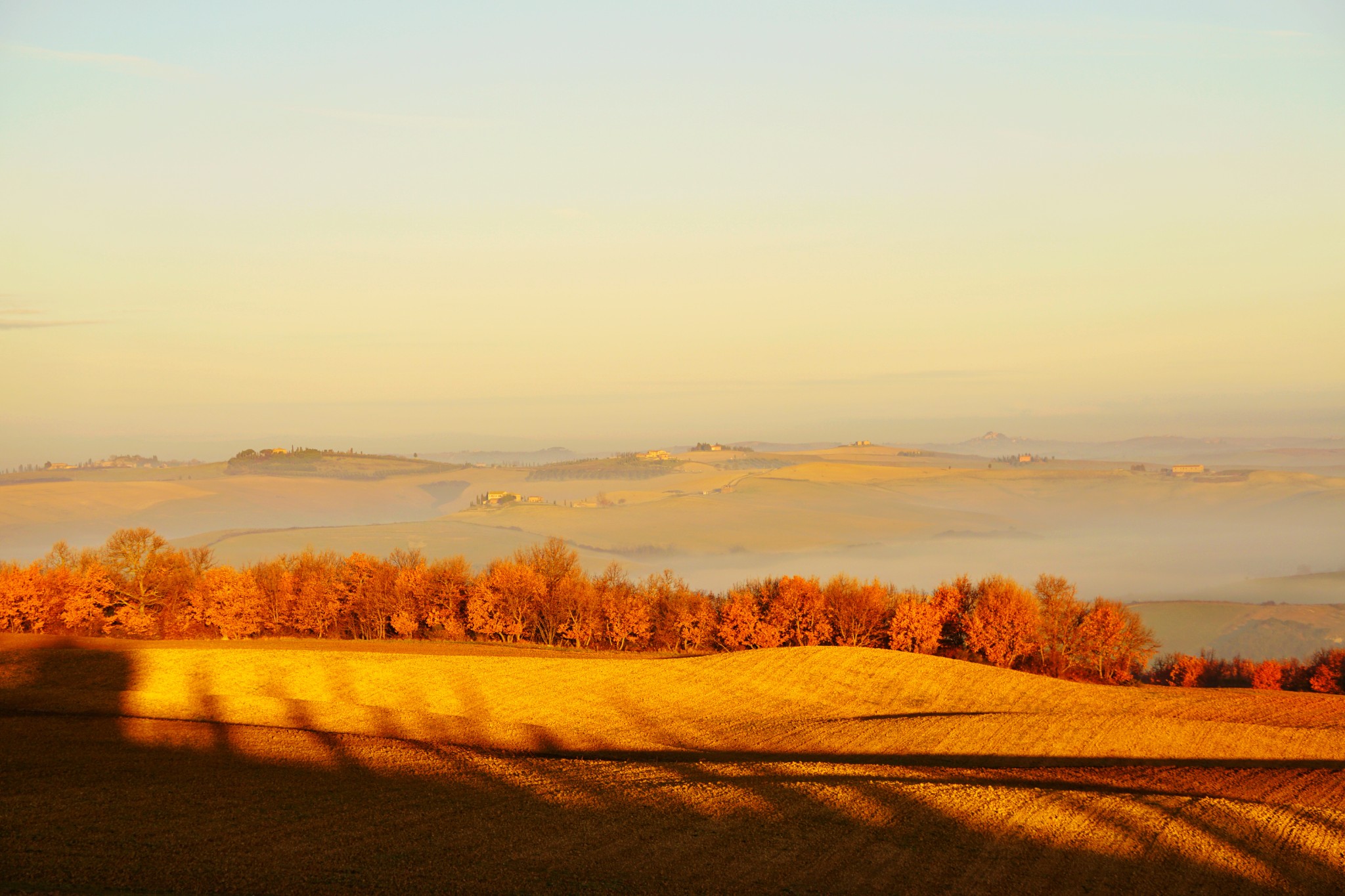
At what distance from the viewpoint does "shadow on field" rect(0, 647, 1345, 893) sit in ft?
70.2

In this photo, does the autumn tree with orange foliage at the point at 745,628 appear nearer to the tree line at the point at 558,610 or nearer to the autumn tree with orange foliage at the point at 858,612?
the tree line at the point at 558,610

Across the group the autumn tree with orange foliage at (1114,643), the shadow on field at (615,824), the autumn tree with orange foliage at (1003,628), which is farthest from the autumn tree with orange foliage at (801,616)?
the shadow on field at (615,824)

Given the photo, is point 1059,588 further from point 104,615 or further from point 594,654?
point 104,615

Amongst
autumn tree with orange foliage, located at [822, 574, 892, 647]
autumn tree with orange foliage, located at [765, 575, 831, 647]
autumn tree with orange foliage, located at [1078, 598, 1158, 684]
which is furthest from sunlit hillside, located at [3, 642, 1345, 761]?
autumn tree with orange foliage, located at [822, 574, 892, 647]

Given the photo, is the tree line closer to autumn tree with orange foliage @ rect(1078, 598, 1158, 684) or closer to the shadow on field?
autumn tree with orange foliage @ rect(1078, 598, 1158, 684)

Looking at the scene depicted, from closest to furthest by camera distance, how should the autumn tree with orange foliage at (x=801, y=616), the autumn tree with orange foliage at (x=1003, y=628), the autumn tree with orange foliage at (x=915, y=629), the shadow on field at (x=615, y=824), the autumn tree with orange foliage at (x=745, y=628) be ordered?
the shadow on field at (x=615, y=824)
the autumn tree with orange foliage at (x=1003, y=628)
the autumn tree with orange foliage at (x=915, y=629)
the autumn tree with orange foliage at (x=745, y=628)
the autumn tree with orange foliage at (x=801, y=616)

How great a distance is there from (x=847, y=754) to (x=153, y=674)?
3592 cm

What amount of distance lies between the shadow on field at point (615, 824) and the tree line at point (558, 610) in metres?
43.6

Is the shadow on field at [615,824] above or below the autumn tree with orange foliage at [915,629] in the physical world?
above

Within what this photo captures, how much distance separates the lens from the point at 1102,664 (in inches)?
2990

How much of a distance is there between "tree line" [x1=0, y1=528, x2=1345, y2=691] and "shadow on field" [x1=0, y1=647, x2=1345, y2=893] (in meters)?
43.6

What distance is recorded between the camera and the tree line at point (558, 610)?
245 feet

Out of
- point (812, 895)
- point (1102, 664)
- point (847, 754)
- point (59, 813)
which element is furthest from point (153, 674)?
point (1102, 664)

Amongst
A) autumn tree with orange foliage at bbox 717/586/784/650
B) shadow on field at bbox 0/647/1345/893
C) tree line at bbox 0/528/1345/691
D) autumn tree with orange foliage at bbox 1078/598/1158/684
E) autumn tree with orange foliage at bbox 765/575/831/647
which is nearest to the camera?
shadow on field at bbox 0/647/1345/893
